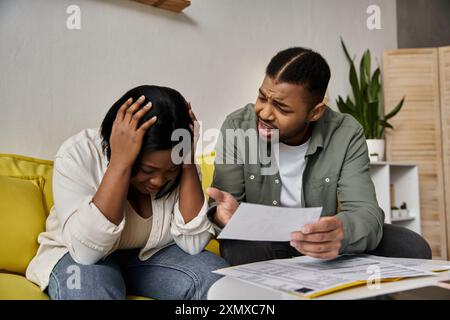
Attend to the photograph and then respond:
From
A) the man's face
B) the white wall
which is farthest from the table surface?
the white wall

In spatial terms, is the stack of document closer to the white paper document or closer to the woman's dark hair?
the white paper document

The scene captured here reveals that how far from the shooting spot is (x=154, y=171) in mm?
948

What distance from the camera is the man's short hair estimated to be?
116 centimetres

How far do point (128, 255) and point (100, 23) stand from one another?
3.56ft

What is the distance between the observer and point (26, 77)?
1.57 meters

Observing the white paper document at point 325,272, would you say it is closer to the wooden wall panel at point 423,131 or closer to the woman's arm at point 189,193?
the woman's arm at point 189,193

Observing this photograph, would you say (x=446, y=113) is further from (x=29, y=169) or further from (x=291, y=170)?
(x=29, y=169)

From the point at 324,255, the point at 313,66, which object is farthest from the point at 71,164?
the point at 313,66

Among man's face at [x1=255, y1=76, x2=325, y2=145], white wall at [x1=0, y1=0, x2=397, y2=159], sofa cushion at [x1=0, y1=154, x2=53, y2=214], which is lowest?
sofa cushion at [x1=0, y1=154, x2=53, y2=214]

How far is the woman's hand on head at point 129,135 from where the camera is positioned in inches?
35.3

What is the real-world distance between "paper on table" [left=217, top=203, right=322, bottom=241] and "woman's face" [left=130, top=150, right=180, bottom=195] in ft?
0.75

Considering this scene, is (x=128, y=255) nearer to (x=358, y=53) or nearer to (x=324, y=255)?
(x=324, y=255)

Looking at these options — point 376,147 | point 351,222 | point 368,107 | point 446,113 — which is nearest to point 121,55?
point 351,222

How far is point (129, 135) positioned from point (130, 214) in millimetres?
236
